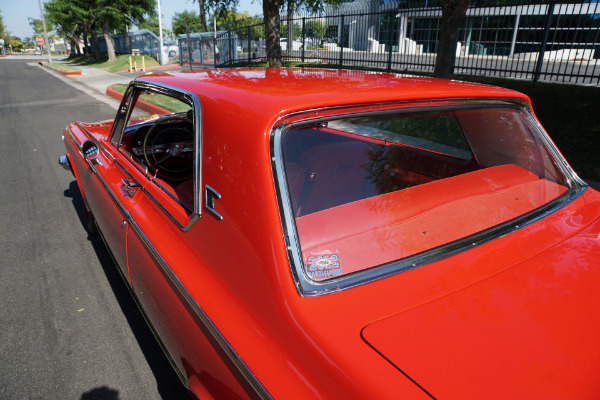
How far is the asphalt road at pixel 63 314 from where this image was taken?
2195 millimetres

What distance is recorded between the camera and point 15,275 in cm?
319

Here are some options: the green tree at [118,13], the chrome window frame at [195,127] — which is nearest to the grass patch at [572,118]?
the chrome window frame at [195,127]

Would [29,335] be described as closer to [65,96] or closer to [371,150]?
[371,150]

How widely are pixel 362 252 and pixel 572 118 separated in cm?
755

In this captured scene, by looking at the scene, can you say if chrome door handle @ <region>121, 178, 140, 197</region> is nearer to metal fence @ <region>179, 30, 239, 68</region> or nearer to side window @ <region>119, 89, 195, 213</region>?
side window @ <region>119, 89, 195, 213</region>

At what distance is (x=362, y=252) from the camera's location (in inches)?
54.4

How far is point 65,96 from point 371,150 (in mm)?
14686

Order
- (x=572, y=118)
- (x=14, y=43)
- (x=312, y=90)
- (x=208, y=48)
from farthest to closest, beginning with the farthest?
(x=14, y=43) < (x=208, y=48) < (x=572, y=118) < (x=312, y=90)

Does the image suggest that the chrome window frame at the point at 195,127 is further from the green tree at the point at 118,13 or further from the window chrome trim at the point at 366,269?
the green tree at the point at 118,13

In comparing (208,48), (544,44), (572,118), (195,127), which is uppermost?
(208,48)

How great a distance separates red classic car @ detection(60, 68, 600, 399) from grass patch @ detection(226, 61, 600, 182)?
15.0ft

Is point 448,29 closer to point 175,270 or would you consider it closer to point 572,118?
point 572,118

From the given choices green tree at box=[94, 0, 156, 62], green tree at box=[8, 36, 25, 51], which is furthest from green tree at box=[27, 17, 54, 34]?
green tree at box=[94, 0, 156, 62]

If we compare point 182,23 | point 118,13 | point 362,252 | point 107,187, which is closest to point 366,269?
point 362,252
